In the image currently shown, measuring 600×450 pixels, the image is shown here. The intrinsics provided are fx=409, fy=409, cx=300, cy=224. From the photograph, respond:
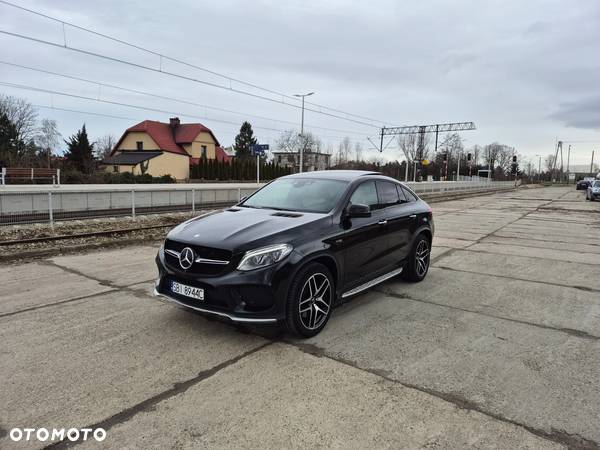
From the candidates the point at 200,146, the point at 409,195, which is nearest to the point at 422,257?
the point at 409,195

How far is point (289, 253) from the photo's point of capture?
3.82 metres

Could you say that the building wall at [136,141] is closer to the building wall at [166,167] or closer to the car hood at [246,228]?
the building wall at [166,167]

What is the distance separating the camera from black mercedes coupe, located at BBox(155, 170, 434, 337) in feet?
12.3

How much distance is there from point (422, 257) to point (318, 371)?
11.5ft

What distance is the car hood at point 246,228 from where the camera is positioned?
3.86 m

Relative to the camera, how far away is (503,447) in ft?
8.33

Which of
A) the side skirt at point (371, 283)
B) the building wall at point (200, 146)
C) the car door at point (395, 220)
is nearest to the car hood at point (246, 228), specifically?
the side skirt at point (371, 283)

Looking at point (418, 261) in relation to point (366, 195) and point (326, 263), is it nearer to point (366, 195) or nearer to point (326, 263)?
point (366, 195)

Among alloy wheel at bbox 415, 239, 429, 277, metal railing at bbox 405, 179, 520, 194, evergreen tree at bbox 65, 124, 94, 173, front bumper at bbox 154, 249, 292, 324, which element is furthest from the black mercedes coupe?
evergreen tree at bbox 65, 124, 94, 173

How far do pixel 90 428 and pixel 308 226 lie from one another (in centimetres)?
247

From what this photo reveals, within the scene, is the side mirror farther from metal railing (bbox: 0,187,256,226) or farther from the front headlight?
metal railing (bbox: 0,187,256,226)

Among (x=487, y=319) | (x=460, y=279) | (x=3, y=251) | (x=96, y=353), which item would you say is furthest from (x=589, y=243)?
(x=3, y=251)

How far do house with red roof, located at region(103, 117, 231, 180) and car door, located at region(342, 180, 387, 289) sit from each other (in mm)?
53179

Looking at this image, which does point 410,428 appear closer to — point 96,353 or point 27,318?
point 96,353
